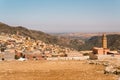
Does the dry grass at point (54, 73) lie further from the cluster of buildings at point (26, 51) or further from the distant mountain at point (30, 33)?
the distant mountain at point (30, 33)

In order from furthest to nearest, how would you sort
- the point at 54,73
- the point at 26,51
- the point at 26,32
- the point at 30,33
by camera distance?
the point at 30,33 < the point at 26,32 < the point at 26,51 < the point at 54,73

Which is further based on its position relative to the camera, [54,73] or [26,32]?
[26,32]

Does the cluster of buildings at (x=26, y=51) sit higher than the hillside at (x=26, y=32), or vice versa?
the hillside at (x=26, y=32)

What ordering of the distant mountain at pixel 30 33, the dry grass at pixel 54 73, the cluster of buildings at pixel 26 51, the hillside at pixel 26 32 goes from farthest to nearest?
the distant mountain at pixel 30 33, the hillside at pixel 26 32, the cluster of buildings at pixel 26 51, the dry grass at pixel 54 73

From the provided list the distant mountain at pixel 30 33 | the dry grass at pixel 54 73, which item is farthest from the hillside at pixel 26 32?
the dry grass at pixel 54 73

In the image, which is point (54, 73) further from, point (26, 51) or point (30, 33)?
point (30, 33)

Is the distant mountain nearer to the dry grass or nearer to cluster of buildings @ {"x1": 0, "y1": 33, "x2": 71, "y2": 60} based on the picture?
cluster of buildings @ {"x1": 0, "y1": 33, "x2": 71, "y2": 60}

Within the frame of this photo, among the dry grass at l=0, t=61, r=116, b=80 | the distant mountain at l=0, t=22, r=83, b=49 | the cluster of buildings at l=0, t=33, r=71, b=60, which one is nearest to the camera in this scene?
the dry grass at l=0, t=61, r=116, b=80

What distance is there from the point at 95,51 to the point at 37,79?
141ft

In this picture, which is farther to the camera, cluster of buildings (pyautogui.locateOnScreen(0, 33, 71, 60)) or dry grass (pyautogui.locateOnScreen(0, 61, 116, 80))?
cluster of buildings (pyautogui.locateOnScreen(0, 33, 71, 60))

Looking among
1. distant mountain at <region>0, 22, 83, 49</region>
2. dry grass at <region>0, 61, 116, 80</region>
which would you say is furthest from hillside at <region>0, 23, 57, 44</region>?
dry grass at <region>0, 61, 116, 80</region>

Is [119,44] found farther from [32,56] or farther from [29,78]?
[29,78]

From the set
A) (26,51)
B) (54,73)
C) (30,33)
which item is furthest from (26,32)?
(54,73)

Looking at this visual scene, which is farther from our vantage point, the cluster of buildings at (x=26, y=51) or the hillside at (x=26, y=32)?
the hillside at (x=26, y=32)
